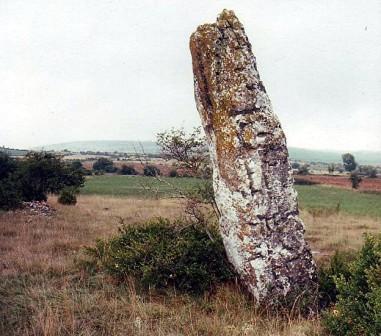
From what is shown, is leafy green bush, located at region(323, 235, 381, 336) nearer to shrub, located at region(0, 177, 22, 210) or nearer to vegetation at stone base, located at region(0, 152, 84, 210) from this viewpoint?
shrub, located at region(0, 177, 22, 210)

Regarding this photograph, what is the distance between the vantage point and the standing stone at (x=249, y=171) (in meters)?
6.95

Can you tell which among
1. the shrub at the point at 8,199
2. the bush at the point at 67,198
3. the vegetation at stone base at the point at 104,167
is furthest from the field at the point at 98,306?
the vegetation at stone base at the point at 104,167

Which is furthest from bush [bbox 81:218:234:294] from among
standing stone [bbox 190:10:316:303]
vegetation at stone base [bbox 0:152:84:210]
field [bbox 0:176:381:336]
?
vegetation at stone base [bbox 0:152:84:210]

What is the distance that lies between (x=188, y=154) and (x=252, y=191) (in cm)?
296

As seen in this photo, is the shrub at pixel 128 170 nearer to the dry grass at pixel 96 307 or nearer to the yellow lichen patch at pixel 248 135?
the dry grass at pixel 96 307

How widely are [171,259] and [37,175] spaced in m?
17.0

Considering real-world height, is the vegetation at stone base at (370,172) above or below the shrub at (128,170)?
below

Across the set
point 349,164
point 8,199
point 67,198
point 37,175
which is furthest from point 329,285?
point 349,164

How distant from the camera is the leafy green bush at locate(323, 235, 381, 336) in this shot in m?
5.11

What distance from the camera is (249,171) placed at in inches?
276

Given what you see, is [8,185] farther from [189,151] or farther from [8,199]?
[189,151]

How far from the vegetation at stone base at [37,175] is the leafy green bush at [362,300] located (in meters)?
16.2

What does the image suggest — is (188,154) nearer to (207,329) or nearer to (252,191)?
(252,191)

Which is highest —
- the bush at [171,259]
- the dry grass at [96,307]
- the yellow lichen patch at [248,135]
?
the yellow lichen patch at [248,135]
